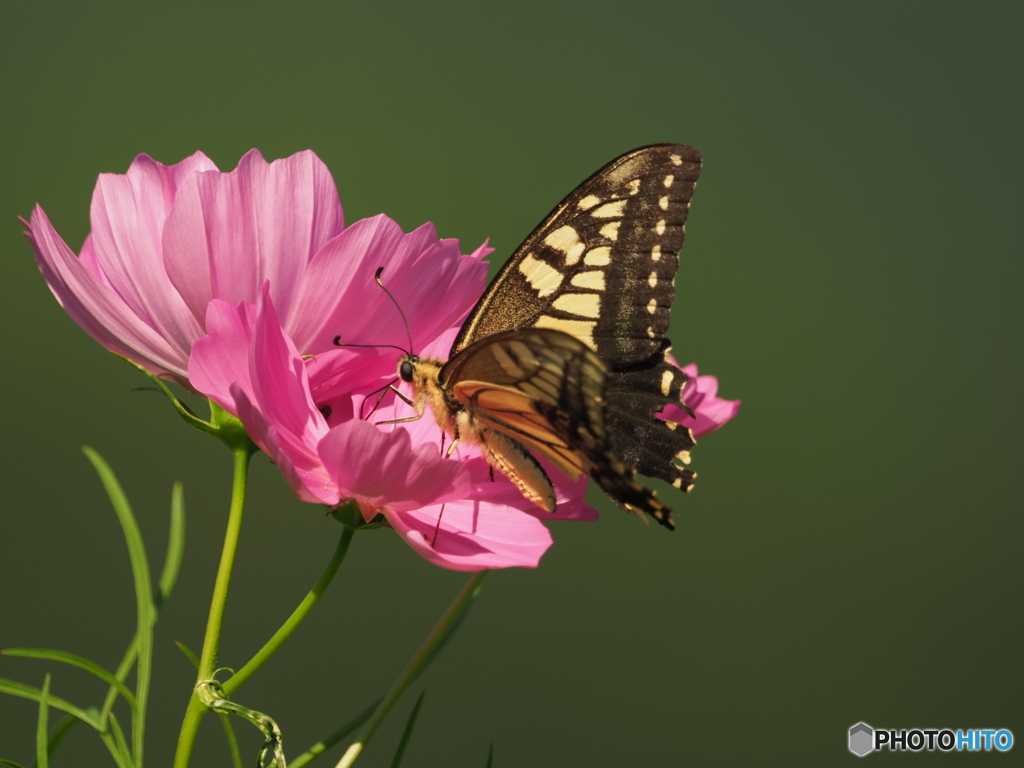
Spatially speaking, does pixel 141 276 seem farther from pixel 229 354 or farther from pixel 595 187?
pixel 595 187

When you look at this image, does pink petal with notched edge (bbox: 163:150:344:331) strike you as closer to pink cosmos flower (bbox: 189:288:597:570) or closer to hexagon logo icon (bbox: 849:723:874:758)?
pink cosmos flower (bbox: 189:288:597:570)

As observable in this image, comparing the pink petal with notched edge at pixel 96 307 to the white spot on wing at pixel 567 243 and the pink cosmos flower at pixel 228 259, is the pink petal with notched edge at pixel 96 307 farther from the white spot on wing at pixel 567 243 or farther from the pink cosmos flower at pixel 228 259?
the white spot on wing at pixel 567 243

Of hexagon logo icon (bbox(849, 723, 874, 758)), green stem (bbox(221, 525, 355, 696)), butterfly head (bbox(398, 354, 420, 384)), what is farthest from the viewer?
hexagon logo icon (bbox(849, 723, 874, 758))

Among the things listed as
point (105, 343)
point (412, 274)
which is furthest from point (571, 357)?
point (105, 343)

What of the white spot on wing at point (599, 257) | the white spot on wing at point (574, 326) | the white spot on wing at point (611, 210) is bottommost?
the white spot on wing at point (574, 326)

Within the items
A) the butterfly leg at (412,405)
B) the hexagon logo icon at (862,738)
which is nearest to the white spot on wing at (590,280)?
the butterfly leg at (412,405)

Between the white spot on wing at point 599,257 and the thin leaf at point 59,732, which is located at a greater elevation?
the white spot on wing at point 599,257

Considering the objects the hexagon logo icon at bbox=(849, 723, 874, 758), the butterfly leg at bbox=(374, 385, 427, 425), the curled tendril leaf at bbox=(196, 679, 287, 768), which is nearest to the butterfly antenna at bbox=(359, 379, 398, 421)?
the butterfly leg at bbox=(374, 385, 427, 425)

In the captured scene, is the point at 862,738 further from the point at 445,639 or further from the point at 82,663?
the point at 82,663
